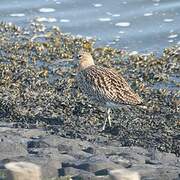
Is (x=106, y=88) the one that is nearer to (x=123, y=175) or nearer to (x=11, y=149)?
(x=11, y=149)

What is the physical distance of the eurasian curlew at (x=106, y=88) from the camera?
347 inches

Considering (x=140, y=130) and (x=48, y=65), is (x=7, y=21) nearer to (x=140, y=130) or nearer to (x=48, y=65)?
(x=48, y=65)

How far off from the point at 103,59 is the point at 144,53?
96 centimetres

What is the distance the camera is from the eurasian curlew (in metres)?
8.81

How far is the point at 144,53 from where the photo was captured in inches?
471

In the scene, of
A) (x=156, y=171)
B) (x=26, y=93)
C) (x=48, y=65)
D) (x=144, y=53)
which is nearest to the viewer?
(x=156, y=171)

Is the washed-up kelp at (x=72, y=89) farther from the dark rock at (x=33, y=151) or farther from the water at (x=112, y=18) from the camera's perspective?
the dark rock at (x=33, y=151)

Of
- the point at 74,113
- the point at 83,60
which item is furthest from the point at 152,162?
A: the point at 83,60

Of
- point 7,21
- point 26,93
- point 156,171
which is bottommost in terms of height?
point 156,171

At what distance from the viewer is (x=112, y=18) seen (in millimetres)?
13539

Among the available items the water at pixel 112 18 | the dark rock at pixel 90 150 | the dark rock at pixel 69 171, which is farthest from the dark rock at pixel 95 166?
the water at pixel 112 18

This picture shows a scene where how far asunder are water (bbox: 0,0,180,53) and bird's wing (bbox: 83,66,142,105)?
2.99m

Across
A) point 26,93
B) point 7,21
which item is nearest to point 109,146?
point 26,93

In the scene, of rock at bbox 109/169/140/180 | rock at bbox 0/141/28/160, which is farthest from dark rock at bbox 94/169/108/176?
rock at bbox 109/169/140/180
